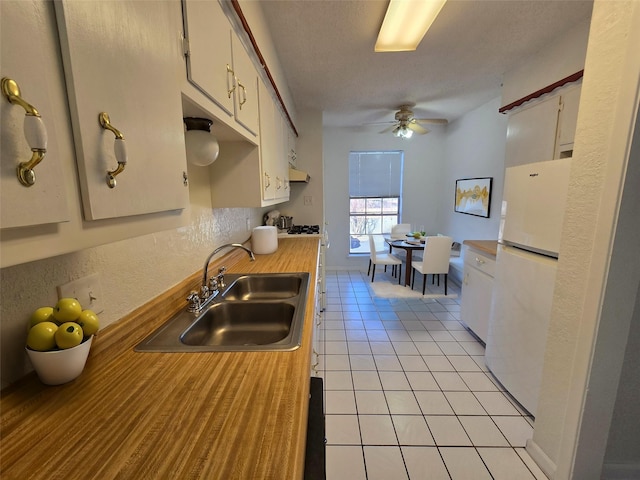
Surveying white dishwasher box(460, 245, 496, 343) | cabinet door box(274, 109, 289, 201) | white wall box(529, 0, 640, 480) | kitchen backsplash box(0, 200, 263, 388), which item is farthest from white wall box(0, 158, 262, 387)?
white dishwasher box(460, 245, 496, 343)

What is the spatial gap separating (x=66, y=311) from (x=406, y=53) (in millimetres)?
2655

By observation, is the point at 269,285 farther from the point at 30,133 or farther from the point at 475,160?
the point at 475,160

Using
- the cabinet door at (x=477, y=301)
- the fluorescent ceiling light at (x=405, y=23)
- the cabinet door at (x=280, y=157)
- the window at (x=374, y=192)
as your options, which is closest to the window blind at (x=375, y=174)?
the window at (x=374, y=192)

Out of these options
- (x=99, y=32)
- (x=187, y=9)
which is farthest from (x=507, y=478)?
(x=187, y=9)

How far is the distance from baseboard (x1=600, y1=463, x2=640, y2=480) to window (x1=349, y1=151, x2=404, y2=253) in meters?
3.73

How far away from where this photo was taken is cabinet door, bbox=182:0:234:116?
79 centimetres

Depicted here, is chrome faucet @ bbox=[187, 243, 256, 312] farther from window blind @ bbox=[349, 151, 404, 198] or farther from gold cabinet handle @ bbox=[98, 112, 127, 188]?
window blind @ bbox=[349, 151, 404, 198]

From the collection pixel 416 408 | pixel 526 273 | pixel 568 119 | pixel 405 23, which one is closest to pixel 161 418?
pixel 416 408

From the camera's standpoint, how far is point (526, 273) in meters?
1.68

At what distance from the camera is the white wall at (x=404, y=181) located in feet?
15.3

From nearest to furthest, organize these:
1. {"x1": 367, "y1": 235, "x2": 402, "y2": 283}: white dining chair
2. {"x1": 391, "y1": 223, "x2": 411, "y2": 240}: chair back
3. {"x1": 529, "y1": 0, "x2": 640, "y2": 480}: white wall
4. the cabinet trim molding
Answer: {"x1": 529, "y1": 0, "x2": 640, "y2": 480}: white wall
the cabinet trim molding
{"x1": 367, "y1": 235, "x2": 402, "y2": 283}: white dining chair
{"x1": 391, "y1": 223, "x2": 411, "y2": 240}: chair back

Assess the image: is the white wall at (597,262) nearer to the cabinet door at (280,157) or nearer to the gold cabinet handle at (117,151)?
the gold cabinet handle at (117,151)

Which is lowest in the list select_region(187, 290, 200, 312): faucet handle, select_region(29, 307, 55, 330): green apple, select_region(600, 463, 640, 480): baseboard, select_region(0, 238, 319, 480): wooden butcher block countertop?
select_region(600, 463, 640, 480): baseboard

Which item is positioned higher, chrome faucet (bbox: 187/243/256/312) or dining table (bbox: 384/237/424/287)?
chrome faucet (bbox: 187/243/256/312)
